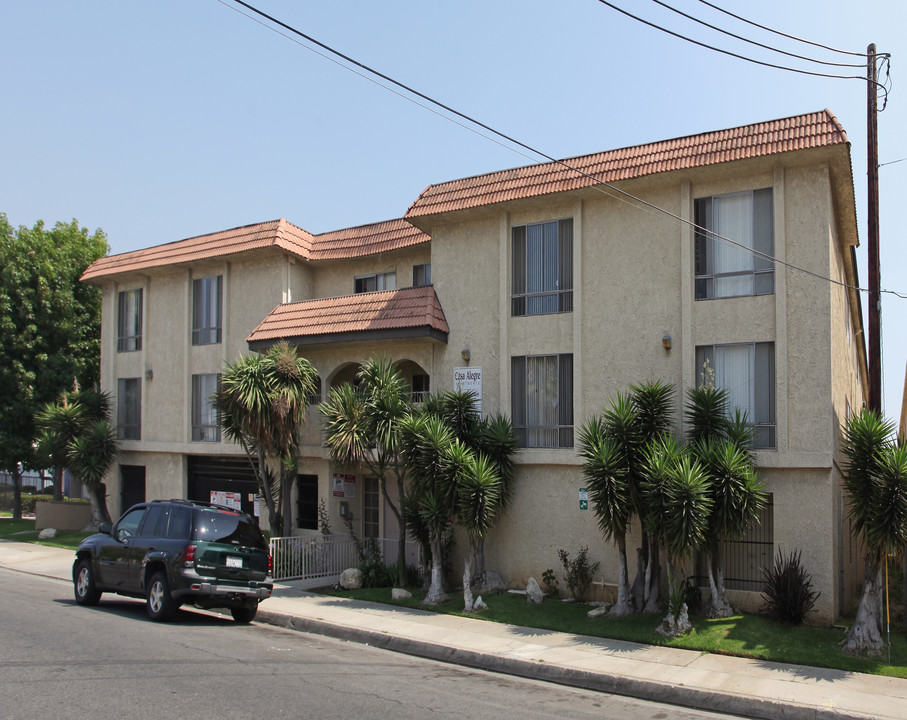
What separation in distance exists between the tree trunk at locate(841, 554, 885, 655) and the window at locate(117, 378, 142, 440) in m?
18.7

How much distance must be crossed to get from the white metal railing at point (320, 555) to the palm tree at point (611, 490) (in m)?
4.69

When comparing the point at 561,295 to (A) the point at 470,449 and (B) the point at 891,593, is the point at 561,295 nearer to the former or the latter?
(A) the point at 470,449

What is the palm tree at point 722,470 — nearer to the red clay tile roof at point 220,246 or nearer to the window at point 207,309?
the red clay tile roof at point 220,246

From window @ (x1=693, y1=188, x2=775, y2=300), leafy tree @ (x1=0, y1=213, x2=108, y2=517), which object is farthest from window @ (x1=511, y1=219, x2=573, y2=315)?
leafy tree @ (x1=0, y1=213, x2=108, y2=517)

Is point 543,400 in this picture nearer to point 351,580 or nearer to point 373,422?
point 373,422

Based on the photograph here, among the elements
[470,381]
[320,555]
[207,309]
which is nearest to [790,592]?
[470,381]

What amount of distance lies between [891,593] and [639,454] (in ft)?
19.2

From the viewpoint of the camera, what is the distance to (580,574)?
13719mm

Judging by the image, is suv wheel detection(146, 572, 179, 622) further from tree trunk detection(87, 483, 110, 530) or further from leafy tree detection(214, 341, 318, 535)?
tree trunk detection(87, 483, 110, 530)

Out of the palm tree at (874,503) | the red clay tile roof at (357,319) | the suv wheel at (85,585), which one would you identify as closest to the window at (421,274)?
the red clay tile roof at (357,319)

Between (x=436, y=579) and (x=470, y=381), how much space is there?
3.92m

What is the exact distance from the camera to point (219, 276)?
20.9 m

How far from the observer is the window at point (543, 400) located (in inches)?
576

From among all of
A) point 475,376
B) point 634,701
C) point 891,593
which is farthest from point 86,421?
point 891,593
